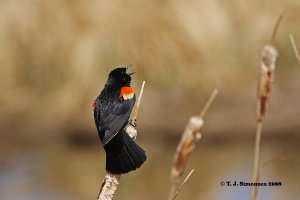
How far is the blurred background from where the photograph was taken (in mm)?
11812

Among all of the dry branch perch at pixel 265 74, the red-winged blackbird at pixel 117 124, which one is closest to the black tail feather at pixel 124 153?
the red-winged blackbird at pixel 117 124

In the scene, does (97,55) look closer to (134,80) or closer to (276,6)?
(134,80)

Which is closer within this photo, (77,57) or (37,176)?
(37,176)

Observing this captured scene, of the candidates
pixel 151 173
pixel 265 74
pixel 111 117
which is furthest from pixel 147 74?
pixel 265 74

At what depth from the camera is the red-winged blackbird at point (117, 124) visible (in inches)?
150

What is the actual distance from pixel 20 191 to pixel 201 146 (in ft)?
10.5

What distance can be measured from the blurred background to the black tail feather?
7.38 metres

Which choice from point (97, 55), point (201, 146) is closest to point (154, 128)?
point (201, 146)

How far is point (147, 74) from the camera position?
39.0 feet

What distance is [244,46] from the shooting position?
39.5 ft

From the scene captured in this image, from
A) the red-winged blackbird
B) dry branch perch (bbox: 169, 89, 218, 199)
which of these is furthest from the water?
dry branch perch (bbox: 169, 89, 218, 199)

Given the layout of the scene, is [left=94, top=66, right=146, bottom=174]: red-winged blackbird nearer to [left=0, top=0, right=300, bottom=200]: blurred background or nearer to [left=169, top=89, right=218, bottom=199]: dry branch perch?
[left=169, top=89, right=218, bottom=199]: dry branch perch

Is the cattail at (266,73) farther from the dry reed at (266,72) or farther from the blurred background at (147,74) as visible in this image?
the blurred background at (147,74)

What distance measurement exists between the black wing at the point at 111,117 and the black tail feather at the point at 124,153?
71 millimetres
